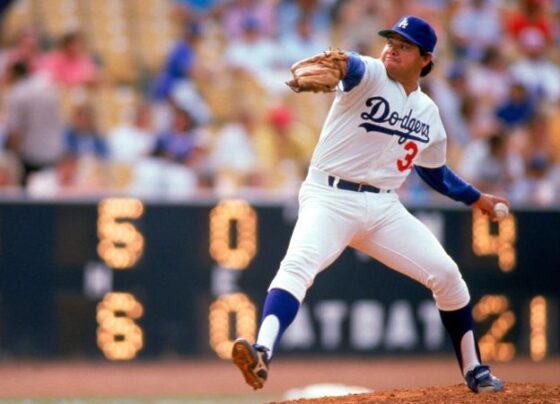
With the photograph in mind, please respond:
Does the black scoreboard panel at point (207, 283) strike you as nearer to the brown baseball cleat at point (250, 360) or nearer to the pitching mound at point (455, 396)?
the pitching mound at point (455, 396)

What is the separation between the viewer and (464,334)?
6961 millimetres

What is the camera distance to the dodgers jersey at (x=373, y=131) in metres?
6.39

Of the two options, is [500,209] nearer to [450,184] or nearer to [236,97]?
[450,184]

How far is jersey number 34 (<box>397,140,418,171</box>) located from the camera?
21.9 feet

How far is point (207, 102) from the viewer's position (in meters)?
13.4

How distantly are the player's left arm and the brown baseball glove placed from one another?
129 centimetres

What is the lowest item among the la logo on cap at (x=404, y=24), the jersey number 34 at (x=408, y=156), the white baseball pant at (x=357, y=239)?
the white baseball pant at (x=357, y=239)

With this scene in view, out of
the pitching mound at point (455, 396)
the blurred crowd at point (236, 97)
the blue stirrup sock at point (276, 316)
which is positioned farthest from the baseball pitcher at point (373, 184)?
the blurred crowd at point (236, 97)

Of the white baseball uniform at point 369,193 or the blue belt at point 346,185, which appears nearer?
the white baseball uniform at point 369,193

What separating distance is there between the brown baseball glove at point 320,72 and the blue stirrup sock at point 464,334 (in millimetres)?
1624

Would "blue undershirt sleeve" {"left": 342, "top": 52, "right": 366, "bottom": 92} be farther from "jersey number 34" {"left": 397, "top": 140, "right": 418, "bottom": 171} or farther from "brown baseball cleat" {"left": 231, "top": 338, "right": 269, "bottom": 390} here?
"brown baseball cleat" {"left": 231, "top": 338, "right": 269, "bottom": 390}

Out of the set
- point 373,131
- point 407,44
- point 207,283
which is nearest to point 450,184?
point 373,131

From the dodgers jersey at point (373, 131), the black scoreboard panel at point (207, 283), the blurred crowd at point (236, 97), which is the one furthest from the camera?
the blurred crowd at point (236, 97)

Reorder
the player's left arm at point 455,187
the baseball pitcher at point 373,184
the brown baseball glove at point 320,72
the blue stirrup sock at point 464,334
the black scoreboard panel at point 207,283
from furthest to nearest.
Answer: the black scoreboard panel at point 207,283 → the player's left arm at point 455,187 → the blue stirrup sock at point 464,334 → the baseball pitcher at point 373,184 → the brown baseball glove at point 320,72
